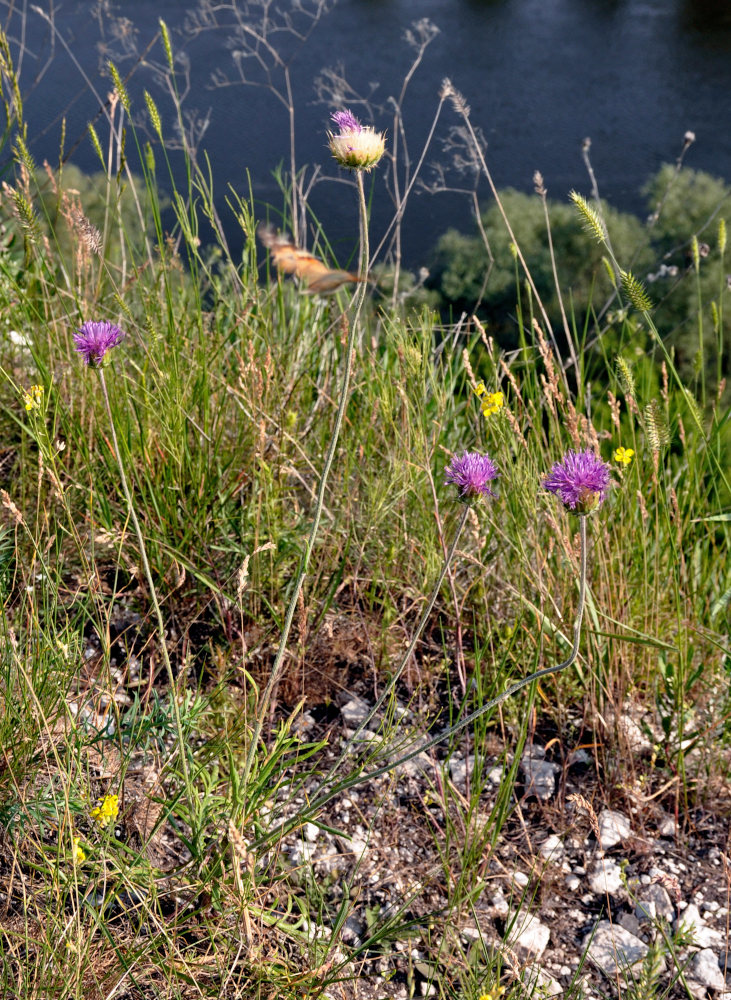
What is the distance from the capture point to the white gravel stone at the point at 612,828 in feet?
4.56

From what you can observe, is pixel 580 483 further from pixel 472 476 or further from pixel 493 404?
pixel 493 404

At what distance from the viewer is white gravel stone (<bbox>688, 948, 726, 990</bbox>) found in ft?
3.91

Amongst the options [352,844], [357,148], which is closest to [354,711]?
[352,844]

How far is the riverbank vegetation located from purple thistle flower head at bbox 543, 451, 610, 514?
11 cm

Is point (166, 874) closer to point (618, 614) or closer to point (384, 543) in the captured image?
point (384, 543)

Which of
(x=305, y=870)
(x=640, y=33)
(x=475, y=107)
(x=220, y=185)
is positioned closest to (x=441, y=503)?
(x=305, y=870)

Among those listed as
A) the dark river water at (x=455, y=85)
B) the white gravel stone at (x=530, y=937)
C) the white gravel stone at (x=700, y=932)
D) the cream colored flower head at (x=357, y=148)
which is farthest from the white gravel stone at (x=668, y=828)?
the dark river water at (x=455, y=85)

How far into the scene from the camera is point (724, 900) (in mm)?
1315

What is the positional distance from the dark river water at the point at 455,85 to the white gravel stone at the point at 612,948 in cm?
482

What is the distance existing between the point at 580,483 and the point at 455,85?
695 centimetres

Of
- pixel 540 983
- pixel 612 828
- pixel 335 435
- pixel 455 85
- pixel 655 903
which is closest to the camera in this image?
pixel 335 435

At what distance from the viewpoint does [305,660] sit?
1554mm

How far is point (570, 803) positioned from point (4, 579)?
1.00 meters

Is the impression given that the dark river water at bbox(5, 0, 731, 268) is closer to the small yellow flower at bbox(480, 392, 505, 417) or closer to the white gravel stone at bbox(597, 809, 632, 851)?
the small yellow flower at bbox(480, 392, 505, 417)
